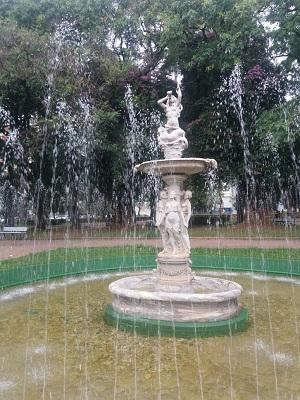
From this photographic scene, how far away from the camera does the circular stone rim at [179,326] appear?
6.61m

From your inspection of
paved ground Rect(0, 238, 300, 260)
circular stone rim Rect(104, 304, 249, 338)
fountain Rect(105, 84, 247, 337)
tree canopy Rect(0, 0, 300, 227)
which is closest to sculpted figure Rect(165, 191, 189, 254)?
fountain Rect(105, 84, 247, 337)

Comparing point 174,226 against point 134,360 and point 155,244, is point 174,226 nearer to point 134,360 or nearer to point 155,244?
point 134,360

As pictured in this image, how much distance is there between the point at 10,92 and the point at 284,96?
14407mm

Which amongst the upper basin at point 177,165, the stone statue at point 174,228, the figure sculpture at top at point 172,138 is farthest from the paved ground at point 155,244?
the upper basin at point 177,165

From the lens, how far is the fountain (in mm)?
6867

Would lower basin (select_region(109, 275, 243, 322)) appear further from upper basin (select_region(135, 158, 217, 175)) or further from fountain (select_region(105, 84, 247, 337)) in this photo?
→ upper basin (select_region(135, 158, 217, 175))

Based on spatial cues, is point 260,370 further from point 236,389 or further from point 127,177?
point 127,177

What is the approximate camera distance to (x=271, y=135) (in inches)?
734

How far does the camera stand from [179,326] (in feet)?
22.0

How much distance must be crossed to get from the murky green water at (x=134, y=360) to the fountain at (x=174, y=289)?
31 centimetres

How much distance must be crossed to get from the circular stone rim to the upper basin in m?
2.80

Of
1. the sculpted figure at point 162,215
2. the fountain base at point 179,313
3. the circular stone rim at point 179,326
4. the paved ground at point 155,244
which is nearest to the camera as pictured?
the circular stone rim at point 179,326

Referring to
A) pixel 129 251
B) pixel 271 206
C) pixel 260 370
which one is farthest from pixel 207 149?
pixel 260 370

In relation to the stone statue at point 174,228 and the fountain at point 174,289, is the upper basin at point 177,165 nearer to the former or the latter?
the fountain at point 174,289
